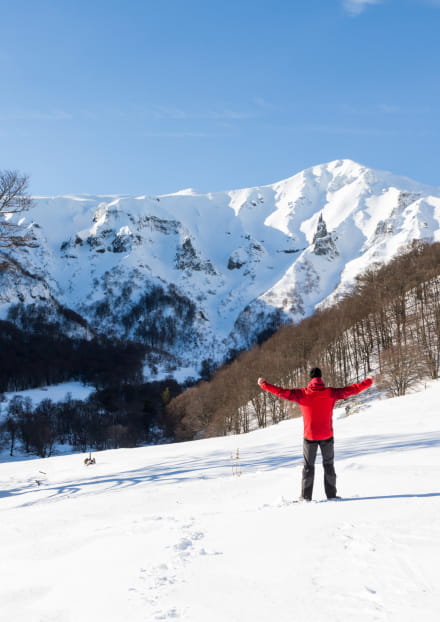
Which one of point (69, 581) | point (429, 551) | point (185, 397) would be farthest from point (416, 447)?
point (185, 397)

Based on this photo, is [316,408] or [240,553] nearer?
[240,553]

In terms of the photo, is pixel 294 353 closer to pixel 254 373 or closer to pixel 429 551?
pixel 254 373

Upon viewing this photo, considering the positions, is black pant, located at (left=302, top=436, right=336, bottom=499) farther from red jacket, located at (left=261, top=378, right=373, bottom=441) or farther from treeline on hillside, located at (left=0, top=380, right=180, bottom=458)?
treeline on hillside, located at (left=0, top=380, right=180, bottom=458)

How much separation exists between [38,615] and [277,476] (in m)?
6.24

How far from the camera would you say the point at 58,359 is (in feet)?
438

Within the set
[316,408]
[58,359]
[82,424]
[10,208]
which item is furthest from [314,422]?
[58,359]

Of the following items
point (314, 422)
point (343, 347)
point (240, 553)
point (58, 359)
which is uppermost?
point (58, 359)

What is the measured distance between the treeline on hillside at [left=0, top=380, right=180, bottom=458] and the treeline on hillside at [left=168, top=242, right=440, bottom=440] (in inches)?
616

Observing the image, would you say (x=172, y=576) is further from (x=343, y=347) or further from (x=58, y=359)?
(x=58, y=359)

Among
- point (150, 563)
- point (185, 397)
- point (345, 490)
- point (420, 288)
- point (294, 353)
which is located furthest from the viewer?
point (185, 397)

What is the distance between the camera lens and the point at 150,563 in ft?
12.0

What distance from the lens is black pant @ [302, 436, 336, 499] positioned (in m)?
6.11

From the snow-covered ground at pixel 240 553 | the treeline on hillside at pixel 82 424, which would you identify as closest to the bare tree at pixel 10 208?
the snow-covered ground at pixel 240 553

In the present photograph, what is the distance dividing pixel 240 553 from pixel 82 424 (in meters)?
82.4
